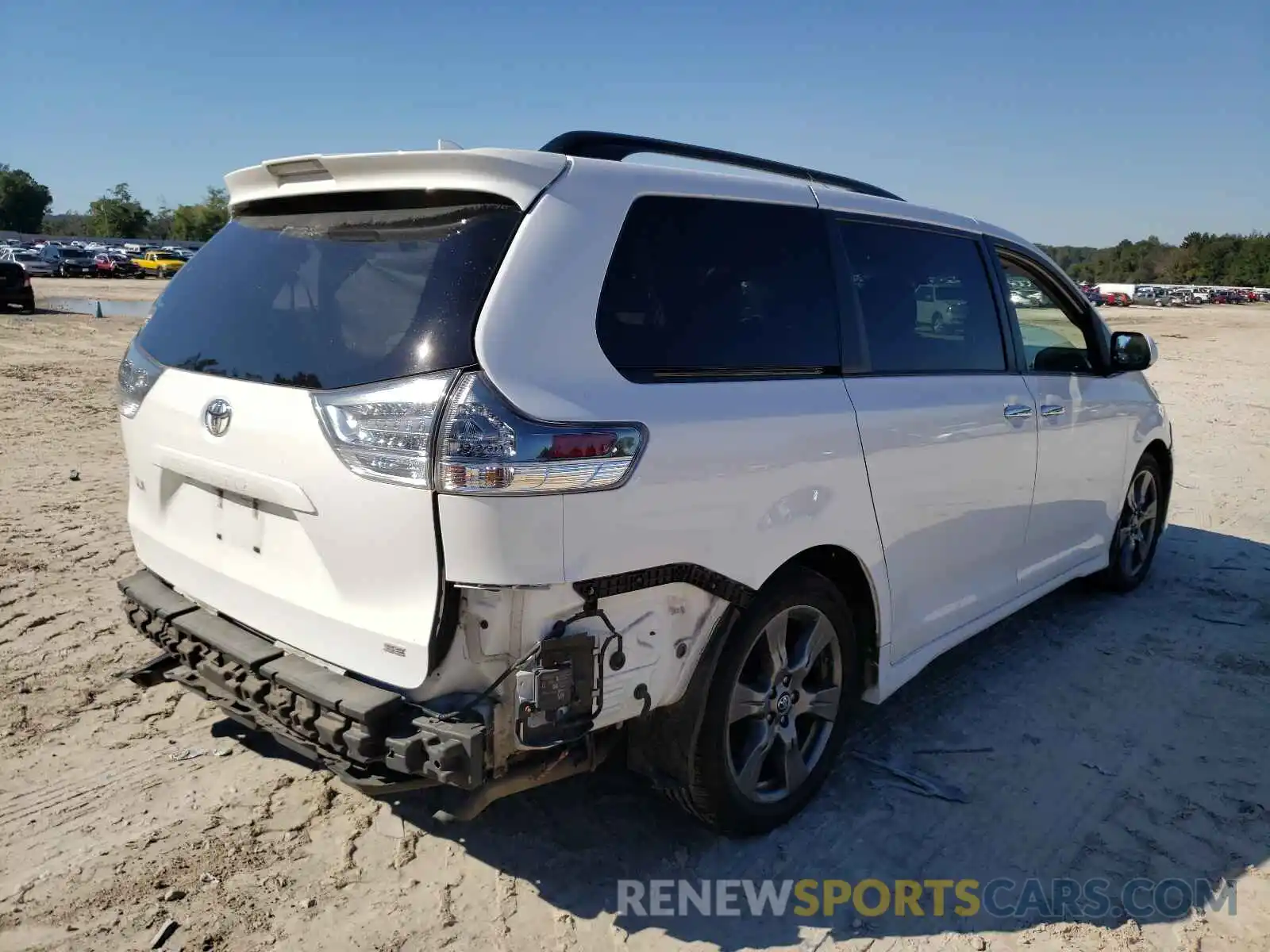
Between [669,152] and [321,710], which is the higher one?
[669,152]

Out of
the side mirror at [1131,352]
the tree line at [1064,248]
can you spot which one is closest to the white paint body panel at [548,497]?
the side mirror at [1131,352]

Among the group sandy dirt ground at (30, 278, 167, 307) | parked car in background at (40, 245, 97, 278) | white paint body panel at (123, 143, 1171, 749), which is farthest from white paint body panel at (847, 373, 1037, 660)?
parked car in background at (40, 245, 97, 278)

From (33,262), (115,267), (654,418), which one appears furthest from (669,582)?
(115,267)

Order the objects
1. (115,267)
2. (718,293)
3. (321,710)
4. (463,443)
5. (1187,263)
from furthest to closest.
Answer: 1. (1187,263)
2. (115,267)
3. (718,293)
4. (321,710)
5. (463,443)

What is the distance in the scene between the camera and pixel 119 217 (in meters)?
118

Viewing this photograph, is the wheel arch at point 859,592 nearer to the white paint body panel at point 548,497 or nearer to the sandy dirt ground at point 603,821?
the white paint body panel at point 548,497

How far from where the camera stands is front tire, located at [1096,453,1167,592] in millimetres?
5516

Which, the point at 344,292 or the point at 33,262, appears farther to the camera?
the point at 33,262

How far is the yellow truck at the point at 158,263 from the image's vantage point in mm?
57594

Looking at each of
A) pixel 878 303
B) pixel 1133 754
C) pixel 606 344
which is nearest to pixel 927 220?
pixel 878 303

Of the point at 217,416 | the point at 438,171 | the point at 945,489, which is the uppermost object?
the point at 438,171

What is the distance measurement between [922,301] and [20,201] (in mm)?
137946

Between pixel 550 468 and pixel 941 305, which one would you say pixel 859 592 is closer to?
pixel 941 305

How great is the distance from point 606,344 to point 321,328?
2.59ft
